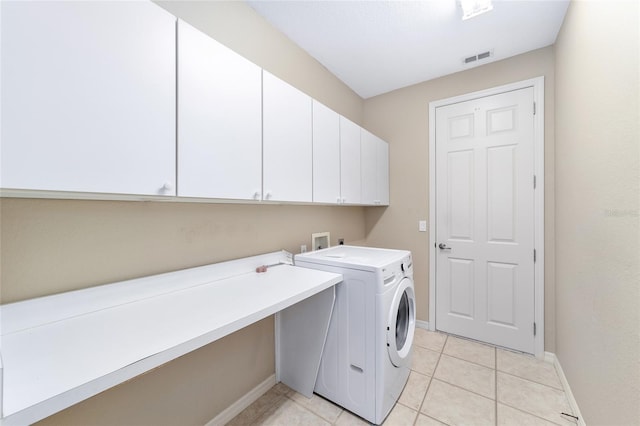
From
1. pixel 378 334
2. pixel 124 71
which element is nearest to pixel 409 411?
pixel 378 334

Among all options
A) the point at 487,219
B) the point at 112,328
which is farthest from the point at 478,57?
the point at 112,328

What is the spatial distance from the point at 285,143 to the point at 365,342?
1294 millimetres

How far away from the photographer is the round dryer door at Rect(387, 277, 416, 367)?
1.54 meters

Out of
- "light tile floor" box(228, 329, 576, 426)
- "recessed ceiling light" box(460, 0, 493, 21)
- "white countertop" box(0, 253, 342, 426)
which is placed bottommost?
"light tile floor" box(228, 329, 576, 426)

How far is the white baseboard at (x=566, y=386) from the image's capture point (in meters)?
1.48

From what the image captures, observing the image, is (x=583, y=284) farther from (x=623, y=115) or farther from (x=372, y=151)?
(x=372, y=151)

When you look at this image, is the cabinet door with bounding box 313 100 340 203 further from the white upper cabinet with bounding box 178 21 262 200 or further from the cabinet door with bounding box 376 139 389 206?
the cabinet door with bounding box 376 139 389 206

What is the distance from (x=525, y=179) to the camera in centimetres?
222

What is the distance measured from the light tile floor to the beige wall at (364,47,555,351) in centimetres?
51

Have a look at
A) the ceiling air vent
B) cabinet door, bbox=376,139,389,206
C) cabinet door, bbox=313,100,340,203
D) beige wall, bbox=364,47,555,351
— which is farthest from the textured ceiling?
cabinet door, bbox=376,139,389,206

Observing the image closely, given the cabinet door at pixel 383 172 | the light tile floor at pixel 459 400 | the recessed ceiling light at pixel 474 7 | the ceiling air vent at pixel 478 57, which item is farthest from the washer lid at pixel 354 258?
the ceiling air vent at pixel 478 57

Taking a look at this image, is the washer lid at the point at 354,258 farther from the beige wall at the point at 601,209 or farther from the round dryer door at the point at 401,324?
the beige wall at the point at 601,209

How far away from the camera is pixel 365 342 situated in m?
1.50

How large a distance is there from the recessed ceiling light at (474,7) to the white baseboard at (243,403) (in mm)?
2896
